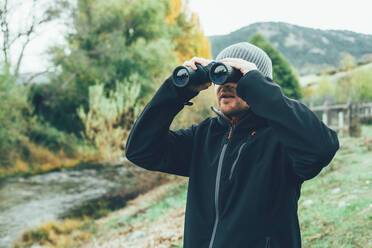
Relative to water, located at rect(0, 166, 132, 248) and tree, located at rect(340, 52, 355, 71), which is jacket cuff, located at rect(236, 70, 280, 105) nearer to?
water, located at rect(0, 166, 132, 248)

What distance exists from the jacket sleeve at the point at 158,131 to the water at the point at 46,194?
17.5 feet

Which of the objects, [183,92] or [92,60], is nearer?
[183,92]

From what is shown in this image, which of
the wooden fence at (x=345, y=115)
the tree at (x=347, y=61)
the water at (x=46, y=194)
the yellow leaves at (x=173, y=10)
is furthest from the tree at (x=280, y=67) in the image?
the water at (x=46, y=194)

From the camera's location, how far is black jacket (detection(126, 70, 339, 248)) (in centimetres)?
116

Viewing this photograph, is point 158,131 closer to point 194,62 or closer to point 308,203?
point 194,62

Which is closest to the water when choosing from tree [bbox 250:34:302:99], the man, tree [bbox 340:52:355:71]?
the man

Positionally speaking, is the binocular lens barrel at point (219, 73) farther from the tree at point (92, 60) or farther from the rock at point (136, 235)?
the tree at point (92, 60)

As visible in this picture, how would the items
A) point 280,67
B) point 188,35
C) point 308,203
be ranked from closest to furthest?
point 308,203 → point 280,67 → point 188,35

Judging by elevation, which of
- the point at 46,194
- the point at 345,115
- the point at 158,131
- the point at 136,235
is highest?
the point at 158,131

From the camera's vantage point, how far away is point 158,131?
150 centimetres

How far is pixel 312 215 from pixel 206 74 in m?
2.59

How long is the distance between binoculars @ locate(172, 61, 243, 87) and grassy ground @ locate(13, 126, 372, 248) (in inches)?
76.8

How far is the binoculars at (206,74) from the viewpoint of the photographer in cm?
128

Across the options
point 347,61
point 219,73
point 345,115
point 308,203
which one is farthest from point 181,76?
point 347,61
